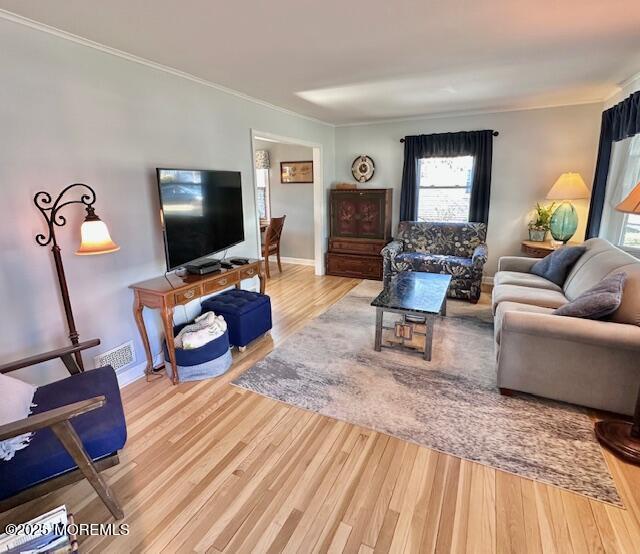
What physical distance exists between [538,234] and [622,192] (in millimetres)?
1069

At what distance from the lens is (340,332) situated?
3.57 meters

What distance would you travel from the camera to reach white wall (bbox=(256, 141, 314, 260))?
621cm

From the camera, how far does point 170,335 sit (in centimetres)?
258

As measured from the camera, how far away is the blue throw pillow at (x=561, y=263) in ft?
11.1

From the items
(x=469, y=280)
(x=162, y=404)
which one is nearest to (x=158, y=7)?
(x=162, y=404)

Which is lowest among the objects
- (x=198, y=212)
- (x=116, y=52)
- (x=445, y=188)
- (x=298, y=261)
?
(x=298, y=261)

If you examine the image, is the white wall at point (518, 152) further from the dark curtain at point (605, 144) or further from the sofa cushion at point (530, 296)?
the sofa cushion at point (530, 296)

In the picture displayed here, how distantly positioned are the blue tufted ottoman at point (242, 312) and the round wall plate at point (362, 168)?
315 cm

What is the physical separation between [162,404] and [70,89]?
2.13 meters

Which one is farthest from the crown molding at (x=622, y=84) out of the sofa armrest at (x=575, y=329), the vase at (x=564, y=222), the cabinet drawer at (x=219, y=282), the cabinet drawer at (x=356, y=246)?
the cabinet drawer at (x=219, y=282)

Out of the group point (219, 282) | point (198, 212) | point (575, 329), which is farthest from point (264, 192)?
point (575, 329)

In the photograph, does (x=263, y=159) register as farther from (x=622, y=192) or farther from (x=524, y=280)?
(x=622, y=192)

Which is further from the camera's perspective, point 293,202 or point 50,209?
point 293,202

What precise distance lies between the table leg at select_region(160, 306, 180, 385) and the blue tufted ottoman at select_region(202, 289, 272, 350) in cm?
57
